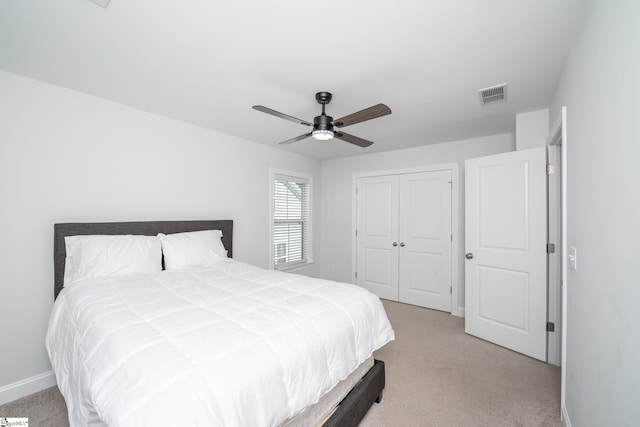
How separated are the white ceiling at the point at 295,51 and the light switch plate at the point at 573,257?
1.29 metres

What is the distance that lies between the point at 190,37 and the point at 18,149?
169 centimetres

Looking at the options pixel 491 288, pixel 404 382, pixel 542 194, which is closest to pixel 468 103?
pixel 542 194

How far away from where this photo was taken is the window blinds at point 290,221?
423 centimetres

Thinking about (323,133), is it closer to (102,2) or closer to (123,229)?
(102,2)

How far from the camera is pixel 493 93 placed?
2248 millimetres

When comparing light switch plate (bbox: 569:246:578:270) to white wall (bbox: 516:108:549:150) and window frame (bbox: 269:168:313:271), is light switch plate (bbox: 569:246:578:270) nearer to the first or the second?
white wall (bbox: 516:108:549:150)

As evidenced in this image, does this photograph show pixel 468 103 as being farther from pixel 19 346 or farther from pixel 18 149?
pixel 19 346

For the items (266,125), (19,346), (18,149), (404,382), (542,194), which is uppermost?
(266,125)

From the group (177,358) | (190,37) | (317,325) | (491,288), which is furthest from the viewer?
(491,288)

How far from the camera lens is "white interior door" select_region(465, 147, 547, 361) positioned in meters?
2.45

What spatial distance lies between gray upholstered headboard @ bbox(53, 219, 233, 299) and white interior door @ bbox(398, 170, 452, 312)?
2657mm

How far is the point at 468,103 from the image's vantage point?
2467 mm

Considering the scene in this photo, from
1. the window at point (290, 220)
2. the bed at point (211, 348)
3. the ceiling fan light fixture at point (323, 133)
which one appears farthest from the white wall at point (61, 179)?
the ceiling fan light fixture at point (323, 133)

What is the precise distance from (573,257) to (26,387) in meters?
3.99
